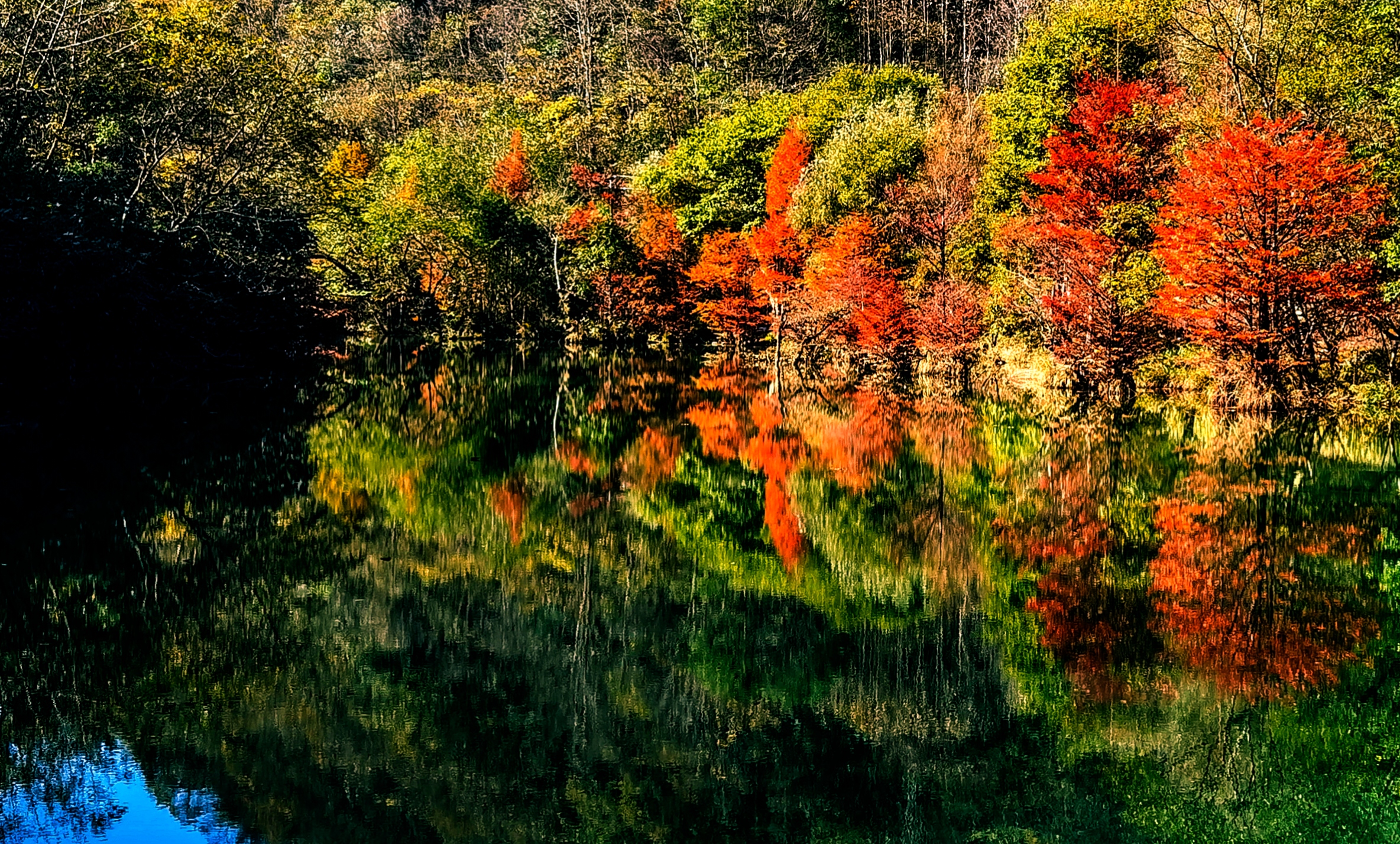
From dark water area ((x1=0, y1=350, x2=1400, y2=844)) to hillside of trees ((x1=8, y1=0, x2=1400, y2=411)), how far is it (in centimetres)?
657

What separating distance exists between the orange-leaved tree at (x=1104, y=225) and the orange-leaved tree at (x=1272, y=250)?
279cm

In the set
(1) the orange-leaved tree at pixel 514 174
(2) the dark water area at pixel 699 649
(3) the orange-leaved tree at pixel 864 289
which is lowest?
(2) the dark water area at pixel 699 649

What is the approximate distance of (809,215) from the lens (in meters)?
42.8

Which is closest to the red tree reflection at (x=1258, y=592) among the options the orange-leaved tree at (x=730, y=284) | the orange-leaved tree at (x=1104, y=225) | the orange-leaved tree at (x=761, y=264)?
the orange-leaved tree at (x=1104, y=225)

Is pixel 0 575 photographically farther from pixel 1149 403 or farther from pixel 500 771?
pixel 1149 403

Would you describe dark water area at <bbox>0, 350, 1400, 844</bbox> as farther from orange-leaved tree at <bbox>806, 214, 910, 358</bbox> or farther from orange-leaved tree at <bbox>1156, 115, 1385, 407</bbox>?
orange-leaved tree at <bbox>806, 214, 910, 358</bbox>

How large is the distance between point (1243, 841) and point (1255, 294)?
21744mm

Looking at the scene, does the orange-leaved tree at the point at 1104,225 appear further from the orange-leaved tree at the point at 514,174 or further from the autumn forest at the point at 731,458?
the orange-leaved tree at the point at 514,174

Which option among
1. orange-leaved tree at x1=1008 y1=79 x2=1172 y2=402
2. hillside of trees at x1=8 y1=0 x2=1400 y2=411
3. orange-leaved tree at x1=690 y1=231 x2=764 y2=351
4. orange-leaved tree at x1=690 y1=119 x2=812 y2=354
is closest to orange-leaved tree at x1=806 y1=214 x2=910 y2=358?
hillside of trees at x1=8 y1=0 x2=1400 y2=411

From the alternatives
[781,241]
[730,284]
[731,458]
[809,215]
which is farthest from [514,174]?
[731,458]

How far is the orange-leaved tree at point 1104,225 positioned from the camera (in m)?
30.8

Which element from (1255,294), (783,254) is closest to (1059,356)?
(1255,294)

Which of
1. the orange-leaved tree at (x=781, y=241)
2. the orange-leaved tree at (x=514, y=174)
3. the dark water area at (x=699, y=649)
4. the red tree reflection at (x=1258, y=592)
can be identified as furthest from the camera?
the orange-leaved tree at (x=514, y=174)

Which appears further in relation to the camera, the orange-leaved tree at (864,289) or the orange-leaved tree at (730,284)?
the orange-leaved tree at (730,284)
